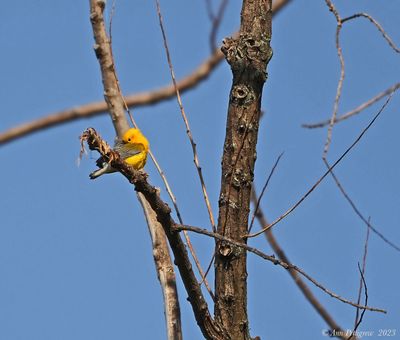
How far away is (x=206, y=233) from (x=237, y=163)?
1.86ft

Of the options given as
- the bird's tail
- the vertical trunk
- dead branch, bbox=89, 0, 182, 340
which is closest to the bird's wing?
dead branch, bbox=89, 0, 182, 340

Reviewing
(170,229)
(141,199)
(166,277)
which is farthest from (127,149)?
(170,229)

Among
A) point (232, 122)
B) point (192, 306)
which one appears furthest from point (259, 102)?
point (192, 306)

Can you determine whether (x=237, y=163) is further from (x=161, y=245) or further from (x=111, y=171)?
(x=161, y=245)

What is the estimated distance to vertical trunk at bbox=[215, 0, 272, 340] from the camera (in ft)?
11.7

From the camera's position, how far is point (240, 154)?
12.1 feet

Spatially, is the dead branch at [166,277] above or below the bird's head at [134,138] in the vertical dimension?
below

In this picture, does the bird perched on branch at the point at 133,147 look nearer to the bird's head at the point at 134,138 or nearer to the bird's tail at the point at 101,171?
the bird's head at the point at 134,138

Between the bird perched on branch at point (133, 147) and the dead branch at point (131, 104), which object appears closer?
the dead branch at point (131, 104)

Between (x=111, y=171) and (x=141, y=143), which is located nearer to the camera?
(x=111, y=171)

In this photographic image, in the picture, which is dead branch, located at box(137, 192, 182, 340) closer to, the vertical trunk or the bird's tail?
the vertical trunk

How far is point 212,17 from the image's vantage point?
3.52 meters

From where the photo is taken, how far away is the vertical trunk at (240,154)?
3.56m

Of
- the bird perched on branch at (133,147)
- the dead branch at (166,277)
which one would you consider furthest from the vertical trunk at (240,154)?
the bird perched on branch at (133,147)
